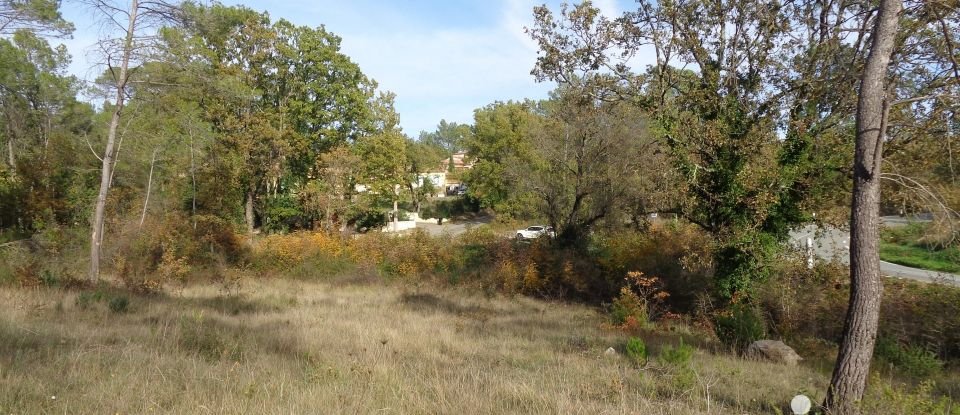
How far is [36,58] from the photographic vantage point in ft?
110

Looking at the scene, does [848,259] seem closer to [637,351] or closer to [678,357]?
[637,351]

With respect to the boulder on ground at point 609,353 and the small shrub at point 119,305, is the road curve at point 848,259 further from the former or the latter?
the small shrub at point 119,305

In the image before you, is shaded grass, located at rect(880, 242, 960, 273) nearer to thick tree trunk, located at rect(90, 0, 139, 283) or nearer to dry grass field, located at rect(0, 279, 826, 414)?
dry grass field, located at rect(0, 279, 826, 414)

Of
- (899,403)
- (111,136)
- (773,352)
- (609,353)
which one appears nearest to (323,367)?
(609,353)

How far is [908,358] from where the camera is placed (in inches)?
376

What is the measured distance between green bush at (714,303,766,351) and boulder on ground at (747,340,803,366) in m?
0.40

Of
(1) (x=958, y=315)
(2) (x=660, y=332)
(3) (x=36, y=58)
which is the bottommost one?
(2) (x=660, y=332)

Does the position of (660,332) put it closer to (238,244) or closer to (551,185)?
(551,185)

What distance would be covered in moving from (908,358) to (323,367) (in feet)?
33.1

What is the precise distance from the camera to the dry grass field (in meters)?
4.73

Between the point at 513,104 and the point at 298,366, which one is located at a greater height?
the point at 513,104

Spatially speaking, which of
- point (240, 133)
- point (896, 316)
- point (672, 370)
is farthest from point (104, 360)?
point (240, 133)

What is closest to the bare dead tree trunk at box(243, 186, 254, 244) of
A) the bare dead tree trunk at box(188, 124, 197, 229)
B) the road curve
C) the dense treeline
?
the dense treeline

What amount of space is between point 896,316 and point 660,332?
16.5 feet
